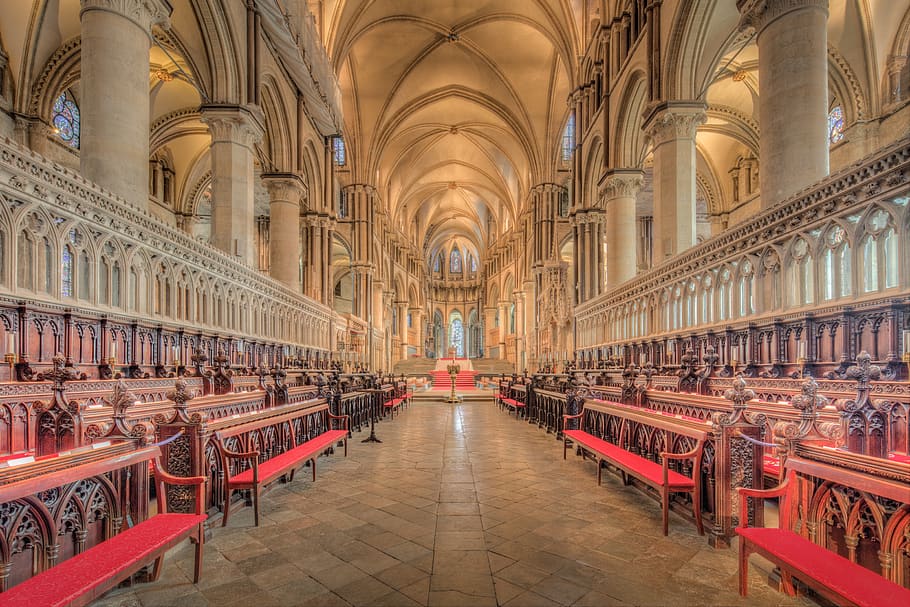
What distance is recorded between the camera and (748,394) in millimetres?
3299

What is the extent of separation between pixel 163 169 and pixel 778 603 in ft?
77.4

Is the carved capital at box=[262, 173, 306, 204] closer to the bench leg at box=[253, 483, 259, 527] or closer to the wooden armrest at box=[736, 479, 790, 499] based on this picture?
the bench leg at box=[253, 483, 259, 527]

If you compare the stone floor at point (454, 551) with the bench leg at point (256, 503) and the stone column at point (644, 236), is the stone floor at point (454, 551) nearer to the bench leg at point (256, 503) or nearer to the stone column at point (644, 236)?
the bench leg at point (256, 503)

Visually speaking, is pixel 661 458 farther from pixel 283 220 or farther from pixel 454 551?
pixel 283 220

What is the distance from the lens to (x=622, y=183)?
14.3 meters

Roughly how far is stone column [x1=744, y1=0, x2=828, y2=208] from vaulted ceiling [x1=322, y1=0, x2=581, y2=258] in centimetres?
1308

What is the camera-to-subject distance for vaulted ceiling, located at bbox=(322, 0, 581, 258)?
Answer: 1972 cm

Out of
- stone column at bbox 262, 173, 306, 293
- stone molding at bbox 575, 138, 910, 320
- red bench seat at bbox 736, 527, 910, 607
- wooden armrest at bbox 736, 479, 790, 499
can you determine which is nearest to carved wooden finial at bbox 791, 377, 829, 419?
wooden armrest at bbox 736, 479, 790, 499

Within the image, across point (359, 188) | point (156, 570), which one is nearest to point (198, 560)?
point (156, 570)

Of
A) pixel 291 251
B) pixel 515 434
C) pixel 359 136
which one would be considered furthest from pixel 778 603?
pixel 359 136

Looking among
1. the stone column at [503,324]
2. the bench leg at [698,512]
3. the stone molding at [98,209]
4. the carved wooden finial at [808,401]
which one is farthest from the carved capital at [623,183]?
the stone column at [503,324]

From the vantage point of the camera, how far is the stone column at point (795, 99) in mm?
6477

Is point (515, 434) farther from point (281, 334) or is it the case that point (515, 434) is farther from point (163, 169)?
point (163, 169)

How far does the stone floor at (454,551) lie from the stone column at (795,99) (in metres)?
4.96
